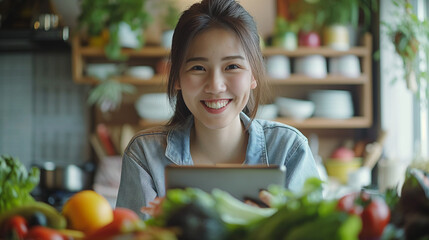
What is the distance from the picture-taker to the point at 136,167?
1510 mm

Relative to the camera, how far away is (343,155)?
3.32 meters

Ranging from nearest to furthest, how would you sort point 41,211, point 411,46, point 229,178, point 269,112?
point 41,211 < point 229,178 < point 411,46 < point 269,112

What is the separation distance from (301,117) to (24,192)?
8.29 ft

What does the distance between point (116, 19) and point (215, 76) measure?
Answer: 6.98 ft

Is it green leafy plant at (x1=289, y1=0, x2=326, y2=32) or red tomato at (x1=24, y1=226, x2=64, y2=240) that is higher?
green leafy plant at (x1=289, y1=0, x2=326, y2=32)

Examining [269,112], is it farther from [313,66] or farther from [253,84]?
[253,84]

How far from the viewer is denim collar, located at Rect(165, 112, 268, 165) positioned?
1.54 meters

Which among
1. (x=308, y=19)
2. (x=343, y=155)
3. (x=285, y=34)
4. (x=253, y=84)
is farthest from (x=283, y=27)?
(x=253, y=84)

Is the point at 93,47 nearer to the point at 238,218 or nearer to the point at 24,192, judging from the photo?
the point at 24,192

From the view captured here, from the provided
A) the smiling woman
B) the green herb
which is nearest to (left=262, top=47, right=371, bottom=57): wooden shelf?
the smiling woman

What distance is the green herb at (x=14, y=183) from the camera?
916 mm

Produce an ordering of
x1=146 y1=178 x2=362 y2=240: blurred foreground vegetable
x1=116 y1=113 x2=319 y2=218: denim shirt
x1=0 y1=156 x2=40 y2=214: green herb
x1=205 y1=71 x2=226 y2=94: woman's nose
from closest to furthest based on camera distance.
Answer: x1=146 y1=178 x2=362 y2=240: blurred foreground vegetable, x1=0 y1=156 x2=40 y2=214: green herb, x1=205 y1=71 x2=226 y2=94: woman's nose, x1=116 y1=113 x2=319 y2=218: denim shirt

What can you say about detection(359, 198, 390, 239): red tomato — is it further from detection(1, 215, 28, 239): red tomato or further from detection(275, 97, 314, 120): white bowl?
detection(275, 97, 314, 120): white bowl

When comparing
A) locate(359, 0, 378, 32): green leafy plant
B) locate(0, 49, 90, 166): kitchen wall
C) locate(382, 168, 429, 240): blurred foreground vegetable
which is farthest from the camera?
locate(0, 49, 90, 166): kitchen wall
